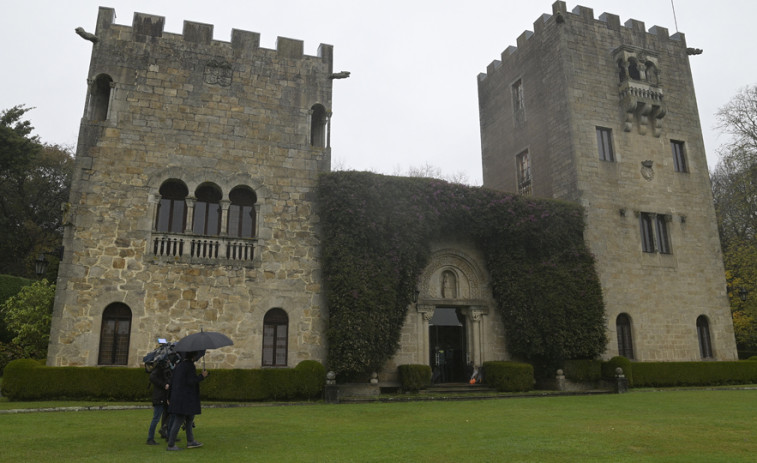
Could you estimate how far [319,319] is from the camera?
16703 mm

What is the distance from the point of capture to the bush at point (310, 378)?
15.0 metres

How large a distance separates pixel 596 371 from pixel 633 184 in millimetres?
8322

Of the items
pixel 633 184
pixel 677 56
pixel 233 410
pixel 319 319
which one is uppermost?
pixel 677 56

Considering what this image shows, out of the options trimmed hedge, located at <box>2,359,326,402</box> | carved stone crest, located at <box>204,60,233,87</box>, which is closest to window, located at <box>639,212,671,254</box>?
trimmed hedge, located at <box>2,359,326,402</box>

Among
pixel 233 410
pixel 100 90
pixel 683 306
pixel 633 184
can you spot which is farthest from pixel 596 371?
pixel 100 90

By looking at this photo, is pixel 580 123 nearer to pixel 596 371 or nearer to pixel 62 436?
pixel 596 371

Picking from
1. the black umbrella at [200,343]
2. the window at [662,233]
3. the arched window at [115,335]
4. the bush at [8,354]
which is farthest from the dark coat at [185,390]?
the window at [662,233]

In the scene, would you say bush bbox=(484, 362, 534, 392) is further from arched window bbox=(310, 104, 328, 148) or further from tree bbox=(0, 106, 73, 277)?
tree bbox=(0, 106, 73, 277)

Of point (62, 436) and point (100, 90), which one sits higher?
point (100, 90)

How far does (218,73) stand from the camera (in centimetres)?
1775

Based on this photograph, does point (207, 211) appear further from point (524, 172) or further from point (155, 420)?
point (524, 172)

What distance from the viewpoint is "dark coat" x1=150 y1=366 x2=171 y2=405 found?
27.4 ft

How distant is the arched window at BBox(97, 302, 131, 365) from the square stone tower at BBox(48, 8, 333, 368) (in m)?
0.03

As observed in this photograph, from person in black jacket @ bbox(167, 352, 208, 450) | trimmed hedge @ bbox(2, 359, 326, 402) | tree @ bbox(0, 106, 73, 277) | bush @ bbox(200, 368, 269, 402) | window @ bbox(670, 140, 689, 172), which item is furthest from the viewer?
tree @ bbox(0, 106, 73, 277)
